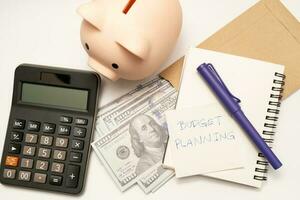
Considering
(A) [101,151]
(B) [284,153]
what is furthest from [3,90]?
(B) [284,153]

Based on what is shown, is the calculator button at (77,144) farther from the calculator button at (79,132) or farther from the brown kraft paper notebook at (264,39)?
the brown kraft paper notebook at (264,39)

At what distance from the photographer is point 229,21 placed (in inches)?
22.4

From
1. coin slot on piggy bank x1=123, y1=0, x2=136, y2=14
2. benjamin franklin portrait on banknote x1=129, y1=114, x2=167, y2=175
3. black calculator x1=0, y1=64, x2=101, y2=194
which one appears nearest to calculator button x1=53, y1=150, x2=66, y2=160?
black calculator x1=0, y1=64, x2=101, y2=194

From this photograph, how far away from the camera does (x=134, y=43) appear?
44 centimetres

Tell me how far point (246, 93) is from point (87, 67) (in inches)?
9.9

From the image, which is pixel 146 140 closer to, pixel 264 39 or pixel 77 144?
pixel 77 144

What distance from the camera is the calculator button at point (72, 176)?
53 cm

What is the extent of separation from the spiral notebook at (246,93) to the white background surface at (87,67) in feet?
0.06

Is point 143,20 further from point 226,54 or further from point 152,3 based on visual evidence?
point 226,54

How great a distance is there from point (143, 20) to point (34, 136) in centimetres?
24

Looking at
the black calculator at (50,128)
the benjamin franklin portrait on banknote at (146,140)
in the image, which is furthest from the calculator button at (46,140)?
the benjamin franklin portrait on banknote at (146,140)

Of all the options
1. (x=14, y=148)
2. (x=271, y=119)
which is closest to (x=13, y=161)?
(x=14, y=148)

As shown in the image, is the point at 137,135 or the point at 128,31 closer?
the point at 128,31

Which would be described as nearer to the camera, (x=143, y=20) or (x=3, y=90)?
(x=143, y=20)
